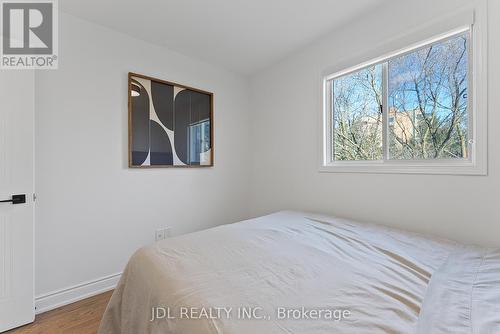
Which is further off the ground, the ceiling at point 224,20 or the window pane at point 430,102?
the ceiling at point 224,20

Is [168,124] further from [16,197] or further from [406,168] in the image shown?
[406,168]

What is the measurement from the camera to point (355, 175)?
195 cm

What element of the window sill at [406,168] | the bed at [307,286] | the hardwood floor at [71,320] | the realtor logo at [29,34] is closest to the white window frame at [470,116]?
the window sill at [406,168]

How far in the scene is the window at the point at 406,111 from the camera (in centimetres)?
148

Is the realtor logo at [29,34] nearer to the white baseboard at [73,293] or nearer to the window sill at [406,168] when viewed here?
the white baseboard at [73,293]

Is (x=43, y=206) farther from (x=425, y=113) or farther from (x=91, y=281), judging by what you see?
(x=425, y=113)

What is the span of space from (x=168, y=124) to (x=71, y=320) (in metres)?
1.76

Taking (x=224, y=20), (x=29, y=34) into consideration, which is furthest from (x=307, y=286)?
(x=29, y=34)

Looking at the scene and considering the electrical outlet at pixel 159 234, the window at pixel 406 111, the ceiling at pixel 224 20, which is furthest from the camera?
the electrical outlet at pixel 159 234

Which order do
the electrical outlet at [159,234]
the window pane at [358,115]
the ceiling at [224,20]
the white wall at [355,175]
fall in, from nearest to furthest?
1. the white wall at [355,175]
2. the ceiling at [224,20]
3. the window pane at [358,115]
4. the electrical outlet at [159,234]

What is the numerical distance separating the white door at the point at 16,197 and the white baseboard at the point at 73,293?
127 millimetres

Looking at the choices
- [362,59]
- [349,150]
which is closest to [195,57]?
[362,59]

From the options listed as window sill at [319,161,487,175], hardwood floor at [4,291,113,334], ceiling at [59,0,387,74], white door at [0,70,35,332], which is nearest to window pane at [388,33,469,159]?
window sill at [319,161,487,175]

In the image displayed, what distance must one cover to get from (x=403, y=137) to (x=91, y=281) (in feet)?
9.26
